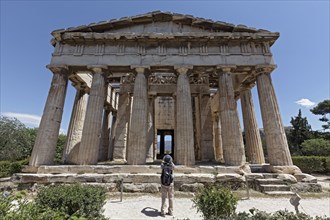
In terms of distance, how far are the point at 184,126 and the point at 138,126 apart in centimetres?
325

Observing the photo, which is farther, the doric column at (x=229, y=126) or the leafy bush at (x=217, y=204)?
the doric column at (x=229, y=126)

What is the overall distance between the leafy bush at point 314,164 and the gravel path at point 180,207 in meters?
12.7

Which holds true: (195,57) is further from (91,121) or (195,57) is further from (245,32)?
(91,121)

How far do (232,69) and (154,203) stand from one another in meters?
11.1

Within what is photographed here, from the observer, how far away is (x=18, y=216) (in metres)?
3.03

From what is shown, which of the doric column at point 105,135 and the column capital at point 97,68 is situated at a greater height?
the column capital at point 97,68

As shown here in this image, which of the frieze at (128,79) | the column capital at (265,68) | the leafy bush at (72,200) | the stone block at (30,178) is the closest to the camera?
the leafy bush at (72,200)

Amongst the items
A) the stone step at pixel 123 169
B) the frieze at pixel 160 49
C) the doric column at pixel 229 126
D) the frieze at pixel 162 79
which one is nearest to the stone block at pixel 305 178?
the doric column at pixel 229 126

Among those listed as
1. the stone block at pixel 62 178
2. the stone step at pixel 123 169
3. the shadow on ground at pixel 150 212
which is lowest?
the shadow on ground at pixel 150 212

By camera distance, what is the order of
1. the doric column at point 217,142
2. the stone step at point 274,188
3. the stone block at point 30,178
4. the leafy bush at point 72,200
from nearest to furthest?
the leafy bush at point 72,200
the stone step at point 274,188
the stone block at point 30,178
the doric column at point 217,142

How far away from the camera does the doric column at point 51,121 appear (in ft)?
38.2

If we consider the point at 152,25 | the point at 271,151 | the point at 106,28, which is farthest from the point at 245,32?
the point at 106,28

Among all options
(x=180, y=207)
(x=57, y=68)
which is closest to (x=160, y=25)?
(x=57, y=68)

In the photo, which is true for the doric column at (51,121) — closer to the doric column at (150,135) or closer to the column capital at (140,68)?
the column capital at (140,68)
